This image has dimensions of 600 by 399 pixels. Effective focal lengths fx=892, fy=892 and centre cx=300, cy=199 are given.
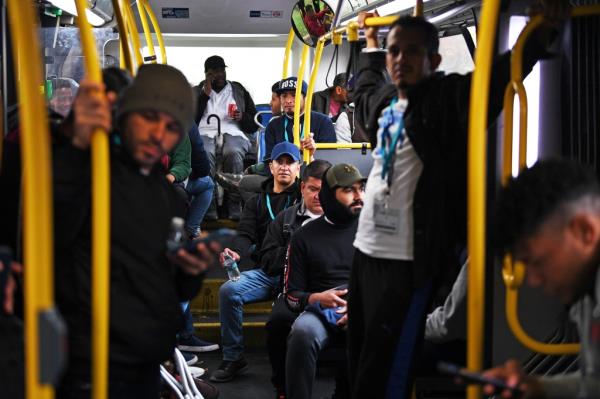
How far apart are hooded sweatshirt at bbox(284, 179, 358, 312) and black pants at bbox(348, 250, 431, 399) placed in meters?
1.51

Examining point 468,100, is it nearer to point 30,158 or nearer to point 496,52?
point 496,52

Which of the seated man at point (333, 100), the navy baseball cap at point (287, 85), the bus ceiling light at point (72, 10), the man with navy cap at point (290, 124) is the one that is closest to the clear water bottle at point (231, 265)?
the man with navy cap at point (290, 124)

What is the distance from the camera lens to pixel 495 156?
3793mm

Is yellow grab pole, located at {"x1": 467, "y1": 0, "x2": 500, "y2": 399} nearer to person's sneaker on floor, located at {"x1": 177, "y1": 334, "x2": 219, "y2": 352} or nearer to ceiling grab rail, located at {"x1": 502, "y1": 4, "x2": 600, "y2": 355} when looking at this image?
ceiling grab rail, located at {"x1": 502, "y1": 4, "x2": 600, "y2": 355}

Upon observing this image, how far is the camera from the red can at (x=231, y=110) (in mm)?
9148

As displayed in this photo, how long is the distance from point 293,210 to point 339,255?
82 centimetres

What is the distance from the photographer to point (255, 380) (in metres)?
5.94

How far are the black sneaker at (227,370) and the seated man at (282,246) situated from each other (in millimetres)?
645

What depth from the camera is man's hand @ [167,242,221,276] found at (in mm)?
2695

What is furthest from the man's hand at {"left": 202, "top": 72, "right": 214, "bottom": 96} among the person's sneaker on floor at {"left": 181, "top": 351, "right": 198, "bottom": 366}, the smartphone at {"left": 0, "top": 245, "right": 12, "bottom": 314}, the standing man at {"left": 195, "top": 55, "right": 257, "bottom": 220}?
the smartphone at {"left": 0, "top": 245, "right": 12, "bottom": 314}

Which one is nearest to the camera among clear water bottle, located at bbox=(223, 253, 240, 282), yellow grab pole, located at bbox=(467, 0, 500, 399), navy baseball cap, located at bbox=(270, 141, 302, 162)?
yellow grab pole, located at bbox=(467, 0, 500, 399)

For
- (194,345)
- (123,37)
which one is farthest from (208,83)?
(123,37)

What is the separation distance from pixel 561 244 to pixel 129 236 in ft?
4.04

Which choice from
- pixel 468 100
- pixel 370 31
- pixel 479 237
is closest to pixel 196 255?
pixel 479 237
